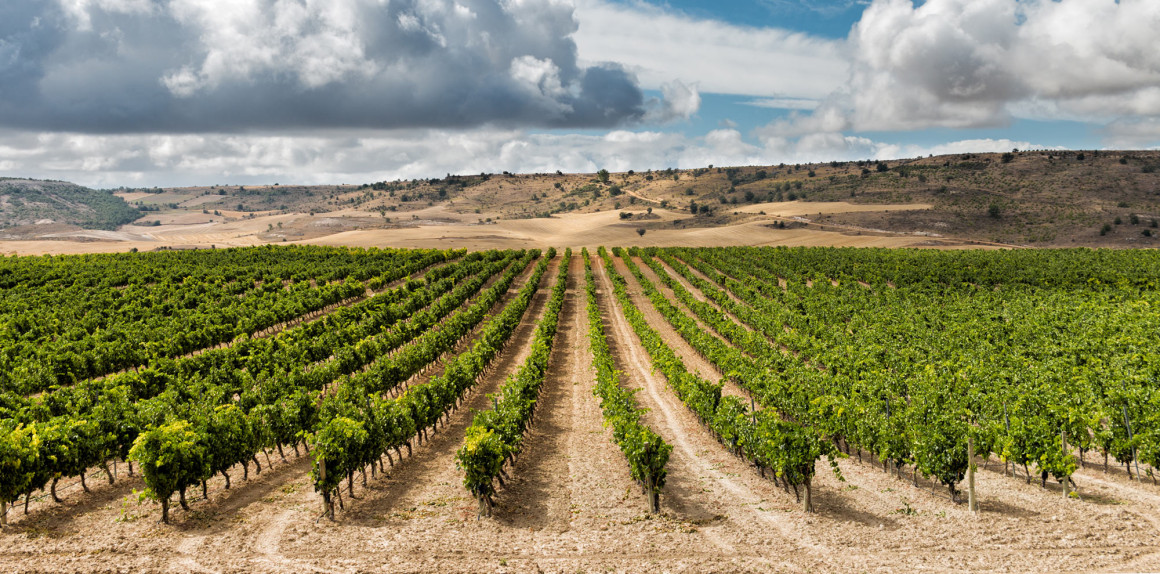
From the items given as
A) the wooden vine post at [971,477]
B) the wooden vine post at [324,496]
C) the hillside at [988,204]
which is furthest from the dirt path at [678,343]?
the hillside at [988,204]

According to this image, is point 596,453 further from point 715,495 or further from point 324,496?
point 324,496

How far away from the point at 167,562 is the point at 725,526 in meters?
14.5

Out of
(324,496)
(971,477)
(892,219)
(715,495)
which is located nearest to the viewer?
(324,496)

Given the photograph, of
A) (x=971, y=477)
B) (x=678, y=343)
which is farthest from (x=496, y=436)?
(x=678, y=343)

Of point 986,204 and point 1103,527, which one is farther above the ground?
point 986,204

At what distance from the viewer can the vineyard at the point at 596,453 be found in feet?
53.8

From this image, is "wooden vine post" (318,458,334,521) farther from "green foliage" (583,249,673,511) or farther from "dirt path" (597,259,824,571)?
"dirt path" (597,259,824,571)

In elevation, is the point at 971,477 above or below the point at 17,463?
below

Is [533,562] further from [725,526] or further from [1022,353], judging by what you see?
[1022,353]

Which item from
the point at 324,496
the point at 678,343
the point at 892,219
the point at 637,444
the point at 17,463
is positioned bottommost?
the point at 678,343

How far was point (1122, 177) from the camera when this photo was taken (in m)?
156

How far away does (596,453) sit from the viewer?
2444 centimetres

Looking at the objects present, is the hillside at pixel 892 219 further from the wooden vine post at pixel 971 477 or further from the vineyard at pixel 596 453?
the wooden vine post at pixel 971 477

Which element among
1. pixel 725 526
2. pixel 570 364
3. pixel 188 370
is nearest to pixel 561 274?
pixel 570 364
